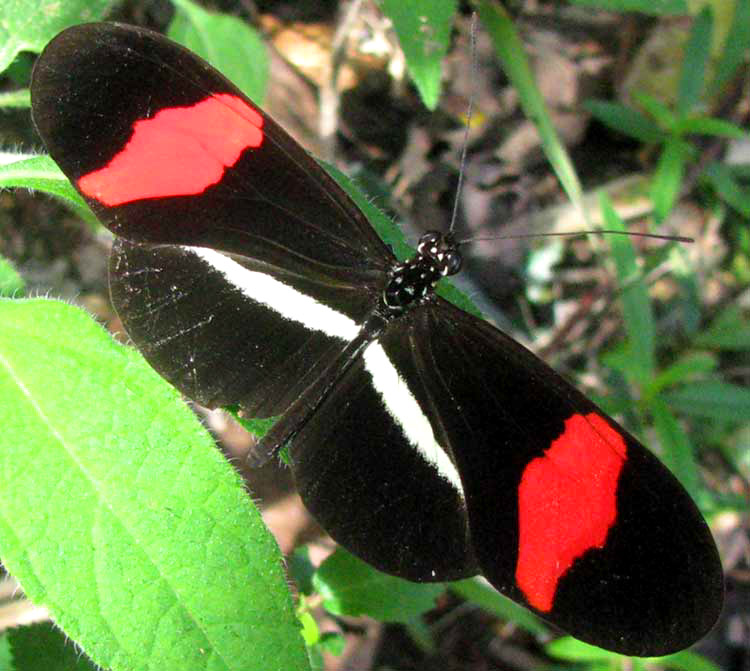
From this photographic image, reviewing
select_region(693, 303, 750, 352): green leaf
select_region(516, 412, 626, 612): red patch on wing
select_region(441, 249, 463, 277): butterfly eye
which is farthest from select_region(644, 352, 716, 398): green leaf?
select_region(516, 412, 626, 612): red patch on wing

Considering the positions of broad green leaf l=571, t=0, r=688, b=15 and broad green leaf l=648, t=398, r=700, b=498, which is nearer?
broad green leaf l=571, t=0, r=688, b=15

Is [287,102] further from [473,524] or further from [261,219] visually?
[473,524]

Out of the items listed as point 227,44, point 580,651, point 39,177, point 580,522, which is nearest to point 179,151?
point 39,177

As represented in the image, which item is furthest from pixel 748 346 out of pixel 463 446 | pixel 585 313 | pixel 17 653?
A: pixel 17 653

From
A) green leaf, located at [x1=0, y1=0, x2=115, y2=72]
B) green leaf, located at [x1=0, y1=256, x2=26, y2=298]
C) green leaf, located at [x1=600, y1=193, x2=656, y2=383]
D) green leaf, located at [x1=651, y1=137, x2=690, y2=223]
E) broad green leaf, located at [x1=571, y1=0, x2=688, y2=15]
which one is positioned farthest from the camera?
green leaf, located at [x1=651, y1=137, x2=690, y2=223]

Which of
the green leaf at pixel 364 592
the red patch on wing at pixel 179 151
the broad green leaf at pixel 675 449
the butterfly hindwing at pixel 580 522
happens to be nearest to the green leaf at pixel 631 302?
the broad green leaf at pixel 675 449

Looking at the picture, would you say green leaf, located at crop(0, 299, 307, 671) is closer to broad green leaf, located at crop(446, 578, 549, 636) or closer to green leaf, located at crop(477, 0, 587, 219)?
broad green leaf, located at crop(446, 578, 549, 636)
